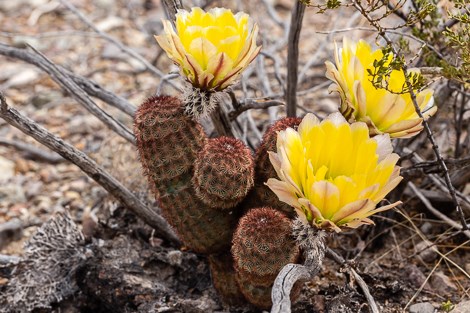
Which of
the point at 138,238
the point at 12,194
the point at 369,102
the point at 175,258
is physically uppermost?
the point at 12,194

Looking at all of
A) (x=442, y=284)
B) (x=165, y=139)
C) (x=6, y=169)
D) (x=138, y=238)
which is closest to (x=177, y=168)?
(x=165, y=139)

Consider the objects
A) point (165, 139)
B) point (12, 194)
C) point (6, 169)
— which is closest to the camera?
point (165, 139)

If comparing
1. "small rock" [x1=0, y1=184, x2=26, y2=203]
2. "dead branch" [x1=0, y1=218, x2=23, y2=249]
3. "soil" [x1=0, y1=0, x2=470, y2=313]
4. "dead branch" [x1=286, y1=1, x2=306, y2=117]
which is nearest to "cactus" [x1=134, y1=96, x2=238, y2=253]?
"soil" [x1=0, y1=0, x2=470, y2=313]

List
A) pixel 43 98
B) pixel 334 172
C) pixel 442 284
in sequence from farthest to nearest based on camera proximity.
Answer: pixel 43 98
pixel 442 284
pixel 334 172

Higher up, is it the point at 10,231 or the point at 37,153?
the point at 37,153

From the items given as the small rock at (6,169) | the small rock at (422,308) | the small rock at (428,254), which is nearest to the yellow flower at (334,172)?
the small rock at (422,308)

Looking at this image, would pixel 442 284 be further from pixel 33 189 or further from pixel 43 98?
pixel 43 98

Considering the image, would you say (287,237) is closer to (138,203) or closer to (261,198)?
(261,198)
